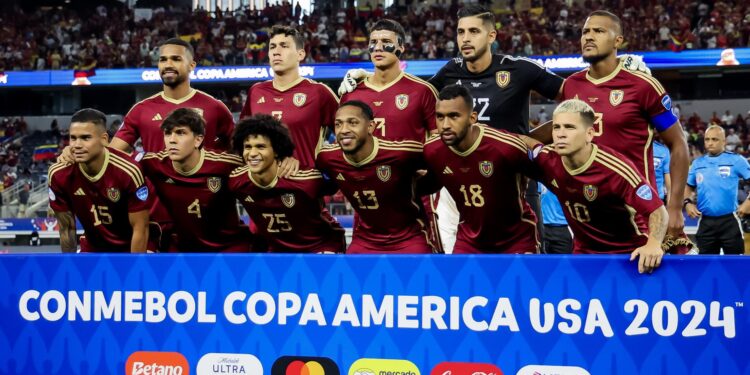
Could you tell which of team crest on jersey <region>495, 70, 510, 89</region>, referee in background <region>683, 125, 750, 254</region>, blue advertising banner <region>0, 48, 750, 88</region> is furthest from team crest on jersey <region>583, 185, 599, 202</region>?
blue advertising banner <region>0, 48, 750, 88</region>

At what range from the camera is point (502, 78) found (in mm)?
6012

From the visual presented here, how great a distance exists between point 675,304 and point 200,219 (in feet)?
11.0

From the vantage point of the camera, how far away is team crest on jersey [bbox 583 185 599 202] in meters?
4.94

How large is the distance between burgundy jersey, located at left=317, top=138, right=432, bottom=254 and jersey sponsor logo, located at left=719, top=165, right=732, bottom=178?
5.27 m

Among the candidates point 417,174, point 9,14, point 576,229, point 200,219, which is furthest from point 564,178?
point 9,14

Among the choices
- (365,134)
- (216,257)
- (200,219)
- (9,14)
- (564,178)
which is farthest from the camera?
(9,14)

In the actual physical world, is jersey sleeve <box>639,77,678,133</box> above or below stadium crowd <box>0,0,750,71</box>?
below

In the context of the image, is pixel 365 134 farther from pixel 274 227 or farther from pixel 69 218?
pixel 69 218

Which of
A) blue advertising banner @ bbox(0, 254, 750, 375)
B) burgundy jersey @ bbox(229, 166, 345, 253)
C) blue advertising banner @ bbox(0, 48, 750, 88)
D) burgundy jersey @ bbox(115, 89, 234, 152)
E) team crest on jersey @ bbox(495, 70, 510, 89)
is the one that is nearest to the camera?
blue advertising banner @ bbox(0, 254, 750, 375)

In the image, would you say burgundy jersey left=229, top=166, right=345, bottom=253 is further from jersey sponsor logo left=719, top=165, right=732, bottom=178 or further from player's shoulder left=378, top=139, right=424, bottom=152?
jersey sponsor logo left=719, top=165, right=732, bottom=178

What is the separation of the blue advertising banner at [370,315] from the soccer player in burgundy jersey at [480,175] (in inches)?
47.4

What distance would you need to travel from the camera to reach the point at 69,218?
6191 mm

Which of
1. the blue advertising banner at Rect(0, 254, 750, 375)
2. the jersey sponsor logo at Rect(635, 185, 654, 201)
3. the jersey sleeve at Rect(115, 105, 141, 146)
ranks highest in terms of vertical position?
the jersey sleeve at Rect(115, 105, 141, 146)

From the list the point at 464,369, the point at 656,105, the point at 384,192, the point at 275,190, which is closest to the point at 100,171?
the point at 275,190
